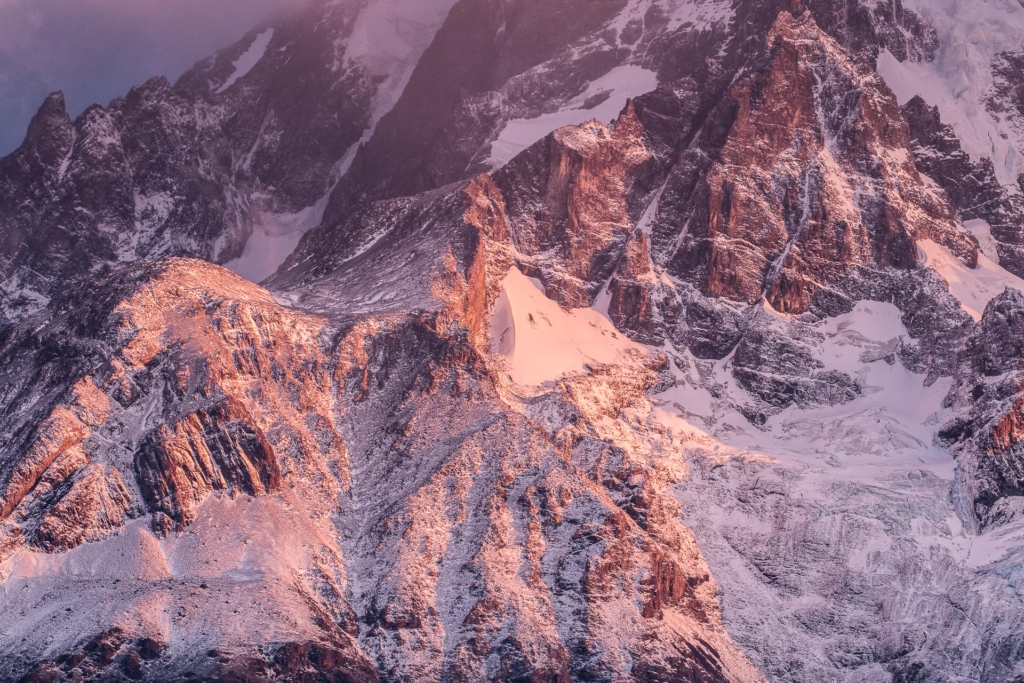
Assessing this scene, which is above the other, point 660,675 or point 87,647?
point 87,647

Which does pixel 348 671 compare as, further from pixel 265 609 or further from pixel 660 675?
pixel 660 675

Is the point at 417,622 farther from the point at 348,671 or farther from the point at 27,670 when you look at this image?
the point at 27,670

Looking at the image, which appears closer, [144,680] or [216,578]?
[144,680]

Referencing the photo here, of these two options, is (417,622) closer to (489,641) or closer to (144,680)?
(489,641)

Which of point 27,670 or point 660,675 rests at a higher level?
point 27,670

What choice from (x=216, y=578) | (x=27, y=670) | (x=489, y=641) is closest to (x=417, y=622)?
(x=489, y=641)

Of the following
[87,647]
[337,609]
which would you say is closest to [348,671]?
[337,609]

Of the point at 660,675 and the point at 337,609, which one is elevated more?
the point at 337,609

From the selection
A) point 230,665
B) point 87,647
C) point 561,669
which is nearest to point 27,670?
point 87,647
